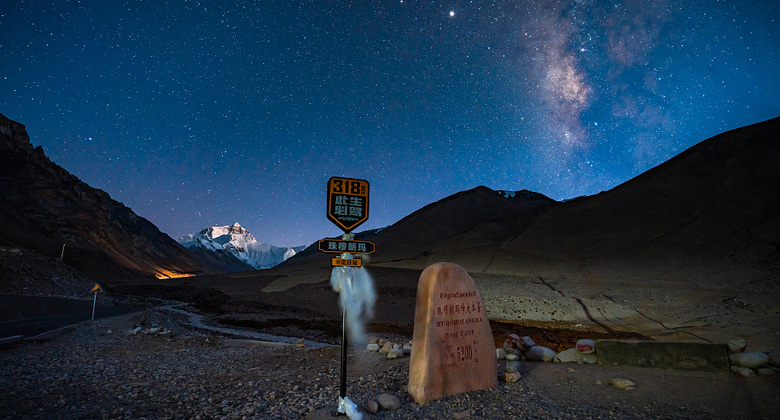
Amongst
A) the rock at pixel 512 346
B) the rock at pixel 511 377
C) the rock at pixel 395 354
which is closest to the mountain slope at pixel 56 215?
the rock at pixel 395 354

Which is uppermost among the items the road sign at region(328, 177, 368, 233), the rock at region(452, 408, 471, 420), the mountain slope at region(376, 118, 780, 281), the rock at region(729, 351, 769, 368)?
the mountain slope at region(376, 118, 780, 281)

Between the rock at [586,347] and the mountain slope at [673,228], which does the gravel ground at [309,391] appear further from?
the mountain slope at [673,228]

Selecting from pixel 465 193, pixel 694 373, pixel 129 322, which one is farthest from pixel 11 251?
pixel 465 193

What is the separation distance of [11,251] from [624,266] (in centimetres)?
6678

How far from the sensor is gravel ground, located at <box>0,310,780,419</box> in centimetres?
605

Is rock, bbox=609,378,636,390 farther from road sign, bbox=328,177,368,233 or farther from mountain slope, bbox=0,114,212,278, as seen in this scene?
mountain slope, bbox=0,114,212,278

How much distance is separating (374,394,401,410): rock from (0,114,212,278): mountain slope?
86.1 meters

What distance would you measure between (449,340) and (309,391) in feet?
9.69

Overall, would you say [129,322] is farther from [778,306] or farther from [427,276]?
[778,306]

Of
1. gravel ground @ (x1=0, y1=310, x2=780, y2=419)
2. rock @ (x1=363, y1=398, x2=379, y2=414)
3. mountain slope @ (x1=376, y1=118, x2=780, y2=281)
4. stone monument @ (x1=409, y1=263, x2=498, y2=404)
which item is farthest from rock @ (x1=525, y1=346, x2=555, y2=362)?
mountain slope @ (x1=376, y1=118, x2=780, y2=281)

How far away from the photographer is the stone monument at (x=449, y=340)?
6621 millimetres

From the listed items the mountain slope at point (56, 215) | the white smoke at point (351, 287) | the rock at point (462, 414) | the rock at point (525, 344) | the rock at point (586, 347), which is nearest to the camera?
the white smoke at point (351, 287)

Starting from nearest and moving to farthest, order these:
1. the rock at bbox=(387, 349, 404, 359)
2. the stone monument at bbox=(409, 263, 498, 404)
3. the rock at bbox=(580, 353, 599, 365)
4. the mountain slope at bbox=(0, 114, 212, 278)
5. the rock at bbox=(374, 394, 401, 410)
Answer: the rock at bbox=(374, 394, 401, 410) < the stone monument at bbox=(409, 263, 498, 404) < the rock at bbox=(580, 353, 599, 365) < the rock at bbox=(387, 349, 404, 359) < the mountain slope at bbox=(0, 114, 212, 278)

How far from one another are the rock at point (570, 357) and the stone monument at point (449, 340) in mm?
2912
